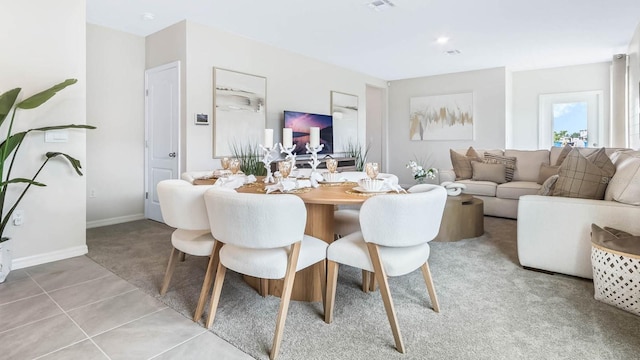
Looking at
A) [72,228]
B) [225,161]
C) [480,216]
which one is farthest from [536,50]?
[72,228]

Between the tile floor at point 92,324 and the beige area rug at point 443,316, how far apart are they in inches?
4.2

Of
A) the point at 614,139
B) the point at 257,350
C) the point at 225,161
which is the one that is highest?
the point at 614,139

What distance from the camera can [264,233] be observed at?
160 centimetres

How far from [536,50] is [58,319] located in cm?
646

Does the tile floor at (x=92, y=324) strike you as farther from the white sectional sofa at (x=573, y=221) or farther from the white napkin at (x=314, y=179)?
the white sectional sofa at (x=573, y=221)

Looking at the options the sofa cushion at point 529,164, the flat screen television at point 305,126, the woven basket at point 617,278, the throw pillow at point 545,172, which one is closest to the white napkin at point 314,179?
the woven basket at point 617,278

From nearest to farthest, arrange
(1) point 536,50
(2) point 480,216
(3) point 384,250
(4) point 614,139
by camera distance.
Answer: (3) point 384,250, (2) point 480,216, (1) point 536,50, (4) point 614,139

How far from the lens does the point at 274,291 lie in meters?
2.26

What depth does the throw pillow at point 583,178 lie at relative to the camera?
102 inches

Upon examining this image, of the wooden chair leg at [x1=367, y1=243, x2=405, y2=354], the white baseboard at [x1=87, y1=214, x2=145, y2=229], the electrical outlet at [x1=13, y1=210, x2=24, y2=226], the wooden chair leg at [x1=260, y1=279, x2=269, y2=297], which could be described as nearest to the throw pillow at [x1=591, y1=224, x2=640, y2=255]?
the wooden chair leg at [x1=367, y1=243, x2=405, y2=354]

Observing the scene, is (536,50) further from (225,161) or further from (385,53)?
(225,161)

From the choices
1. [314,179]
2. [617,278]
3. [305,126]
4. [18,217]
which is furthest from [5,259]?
[617,278]

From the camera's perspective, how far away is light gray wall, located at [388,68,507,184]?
659 cm

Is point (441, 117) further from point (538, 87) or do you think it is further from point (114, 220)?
point (114, 220)
